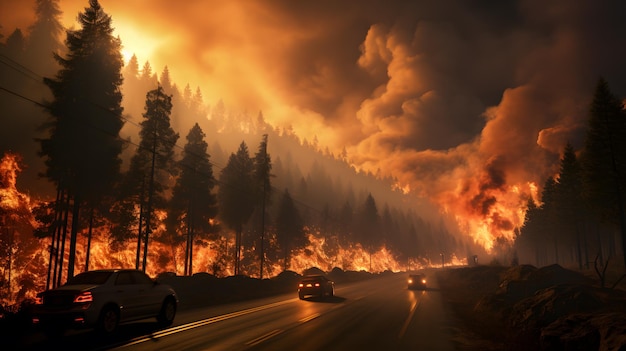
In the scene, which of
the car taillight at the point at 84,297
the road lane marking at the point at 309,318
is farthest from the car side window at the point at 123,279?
the road lane marking at the point at 309,318

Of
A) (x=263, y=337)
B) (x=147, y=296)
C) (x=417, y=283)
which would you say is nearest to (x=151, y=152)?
(x=417, y=283)

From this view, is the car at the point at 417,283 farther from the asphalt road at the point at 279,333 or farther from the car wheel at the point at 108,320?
the car wheel at the point at 108,320

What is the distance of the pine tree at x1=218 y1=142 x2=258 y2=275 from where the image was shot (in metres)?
61.4

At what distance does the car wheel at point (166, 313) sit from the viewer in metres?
14.3

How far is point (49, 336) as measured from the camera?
11609 millimetres

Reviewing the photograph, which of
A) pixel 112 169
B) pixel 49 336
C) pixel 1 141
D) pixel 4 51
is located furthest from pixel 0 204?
pixel 49 336

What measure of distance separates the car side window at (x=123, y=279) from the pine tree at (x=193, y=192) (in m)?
39.8

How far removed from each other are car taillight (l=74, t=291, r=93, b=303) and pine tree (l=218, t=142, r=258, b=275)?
4833 cm

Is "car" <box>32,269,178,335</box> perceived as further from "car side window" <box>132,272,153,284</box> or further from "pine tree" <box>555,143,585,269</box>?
"pine tree" <box>555,143,585,269</box>

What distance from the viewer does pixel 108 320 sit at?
11695mm

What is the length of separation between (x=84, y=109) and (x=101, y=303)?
23.7 m

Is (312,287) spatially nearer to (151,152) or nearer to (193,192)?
(151,152)

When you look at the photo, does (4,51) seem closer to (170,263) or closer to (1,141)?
(1,141)

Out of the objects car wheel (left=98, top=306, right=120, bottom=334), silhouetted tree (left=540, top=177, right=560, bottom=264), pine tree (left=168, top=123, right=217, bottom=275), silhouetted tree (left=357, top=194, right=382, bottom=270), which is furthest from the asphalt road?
silhouetted tree (left=357, top=194, right=382, bottom=270)
